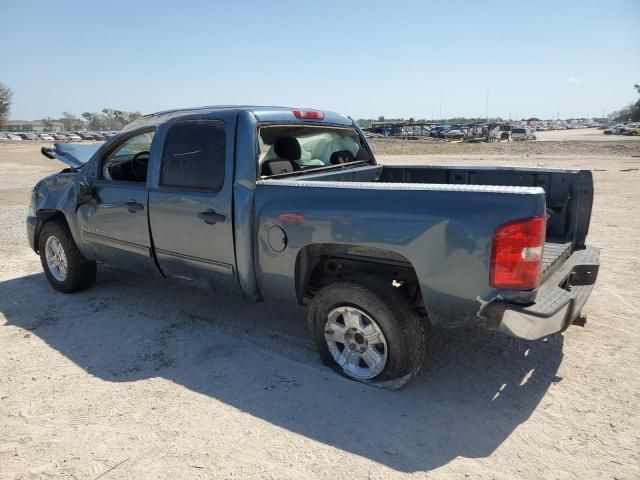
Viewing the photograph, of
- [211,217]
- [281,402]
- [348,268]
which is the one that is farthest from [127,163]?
[281,402]

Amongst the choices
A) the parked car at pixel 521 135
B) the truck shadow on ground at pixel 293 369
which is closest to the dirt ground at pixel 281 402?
the truck shadow on ground at pixel 293 369

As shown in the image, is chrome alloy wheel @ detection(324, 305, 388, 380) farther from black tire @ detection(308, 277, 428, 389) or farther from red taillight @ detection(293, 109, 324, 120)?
red taillight @ detection(293, 109, 324, 120)

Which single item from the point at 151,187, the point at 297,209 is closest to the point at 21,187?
the point at 151,187

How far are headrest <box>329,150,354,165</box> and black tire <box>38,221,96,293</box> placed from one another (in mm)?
2877

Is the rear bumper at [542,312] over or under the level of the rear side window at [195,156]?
under

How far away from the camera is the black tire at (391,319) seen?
3.11 meters

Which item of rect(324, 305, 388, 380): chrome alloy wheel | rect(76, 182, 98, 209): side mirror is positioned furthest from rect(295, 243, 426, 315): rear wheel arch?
rect(76, 182, 98, 209): side mirror

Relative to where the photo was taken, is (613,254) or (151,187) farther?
(613,254)

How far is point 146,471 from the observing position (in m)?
2.59

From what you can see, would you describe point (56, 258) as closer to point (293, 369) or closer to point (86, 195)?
point (86, 195)

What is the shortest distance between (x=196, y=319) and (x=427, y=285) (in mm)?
2523

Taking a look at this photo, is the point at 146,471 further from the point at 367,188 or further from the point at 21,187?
the point at 21,187

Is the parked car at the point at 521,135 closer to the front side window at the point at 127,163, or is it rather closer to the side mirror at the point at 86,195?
the front side window at the point at 127,163

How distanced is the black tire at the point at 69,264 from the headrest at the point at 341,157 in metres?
2.88
